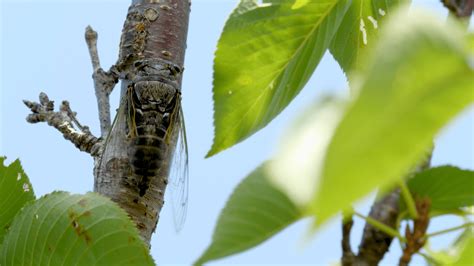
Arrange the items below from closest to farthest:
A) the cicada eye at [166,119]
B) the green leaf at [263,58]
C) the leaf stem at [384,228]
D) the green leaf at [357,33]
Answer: the leaf stem at [384,228] → the green leaf at [263,58] → the green leaf at [357,33] → the cicada eye at [166,119]

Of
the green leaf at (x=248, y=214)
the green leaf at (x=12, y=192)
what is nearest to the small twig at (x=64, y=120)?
the green leaf at (x=12, y=192)

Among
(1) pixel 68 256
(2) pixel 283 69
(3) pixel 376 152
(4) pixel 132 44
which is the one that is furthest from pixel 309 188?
(4) pixel 132 44

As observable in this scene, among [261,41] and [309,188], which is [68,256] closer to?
[261,41]

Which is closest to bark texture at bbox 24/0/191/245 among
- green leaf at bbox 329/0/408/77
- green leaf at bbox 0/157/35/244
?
green leaf at bbox 0/157/35/244

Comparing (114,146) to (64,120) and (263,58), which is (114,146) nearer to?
(64,120)

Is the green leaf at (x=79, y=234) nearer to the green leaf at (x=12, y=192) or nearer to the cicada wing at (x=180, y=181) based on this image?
the green leaf at (x=12, y=192)

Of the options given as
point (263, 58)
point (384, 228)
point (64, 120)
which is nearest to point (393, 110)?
point (384, 228)
